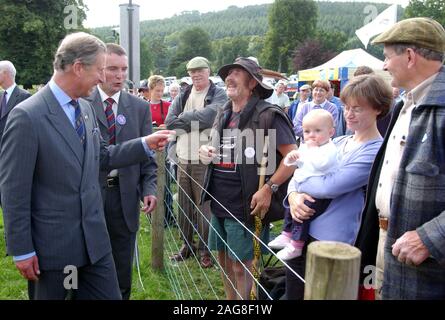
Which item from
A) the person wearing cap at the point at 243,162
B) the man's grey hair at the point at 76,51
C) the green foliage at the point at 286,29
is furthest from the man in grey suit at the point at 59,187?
the green foliage at the point at 286,29

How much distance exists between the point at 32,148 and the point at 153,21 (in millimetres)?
178277

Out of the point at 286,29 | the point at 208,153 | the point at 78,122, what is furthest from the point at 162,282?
the point at 286,29

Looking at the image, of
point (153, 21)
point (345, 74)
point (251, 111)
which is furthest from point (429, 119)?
point (153, 21)

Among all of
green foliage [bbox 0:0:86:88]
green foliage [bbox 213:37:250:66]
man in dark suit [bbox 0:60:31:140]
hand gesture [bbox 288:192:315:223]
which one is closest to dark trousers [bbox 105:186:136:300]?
hand gesture [bbox 288:192:315:223]

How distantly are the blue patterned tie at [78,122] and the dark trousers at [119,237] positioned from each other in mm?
902

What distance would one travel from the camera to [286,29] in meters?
90.7

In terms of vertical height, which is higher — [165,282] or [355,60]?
[355,60]

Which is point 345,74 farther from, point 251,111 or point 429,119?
point 429,119

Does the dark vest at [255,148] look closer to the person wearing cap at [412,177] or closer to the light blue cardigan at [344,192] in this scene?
the light blue cardigan at [344,192]

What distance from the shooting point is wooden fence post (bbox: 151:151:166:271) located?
4.49 metres

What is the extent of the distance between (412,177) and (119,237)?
2.33 m

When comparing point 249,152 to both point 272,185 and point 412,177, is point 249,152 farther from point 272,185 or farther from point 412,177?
point 412,177

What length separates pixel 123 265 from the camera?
11.8 feet

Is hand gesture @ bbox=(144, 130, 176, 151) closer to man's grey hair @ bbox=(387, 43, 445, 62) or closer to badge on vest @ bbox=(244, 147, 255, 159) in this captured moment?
badge on vest @ bbox=(244, 147, 255, 159)
